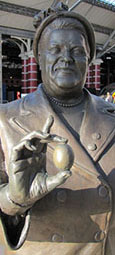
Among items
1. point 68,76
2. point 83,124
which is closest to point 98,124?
point 83,124

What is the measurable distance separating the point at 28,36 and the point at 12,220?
37.7ft

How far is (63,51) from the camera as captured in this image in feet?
3.88

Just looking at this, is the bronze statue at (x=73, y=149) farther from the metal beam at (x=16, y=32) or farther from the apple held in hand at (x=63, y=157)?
the metal beam at (x=16, y=32)

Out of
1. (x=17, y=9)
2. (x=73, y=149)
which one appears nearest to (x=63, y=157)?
(x=73, y=149)

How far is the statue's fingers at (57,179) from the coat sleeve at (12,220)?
5.8 inches

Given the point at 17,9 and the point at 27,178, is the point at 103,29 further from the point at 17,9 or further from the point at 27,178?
the point at 27,178

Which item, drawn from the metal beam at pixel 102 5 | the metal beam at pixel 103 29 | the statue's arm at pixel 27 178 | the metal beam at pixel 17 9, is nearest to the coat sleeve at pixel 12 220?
the statue's arm at pixel 27 178

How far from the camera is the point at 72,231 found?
1141mm

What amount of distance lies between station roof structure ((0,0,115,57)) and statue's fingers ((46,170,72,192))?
8.60m

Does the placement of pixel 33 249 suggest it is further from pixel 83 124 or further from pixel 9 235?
pixel 83 124

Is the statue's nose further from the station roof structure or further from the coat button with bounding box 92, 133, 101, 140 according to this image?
the station roof structure

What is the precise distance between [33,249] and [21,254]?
58mm

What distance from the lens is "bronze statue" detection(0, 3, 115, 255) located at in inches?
44.3

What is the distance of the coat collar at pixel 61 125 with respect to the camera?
3.78 ft
